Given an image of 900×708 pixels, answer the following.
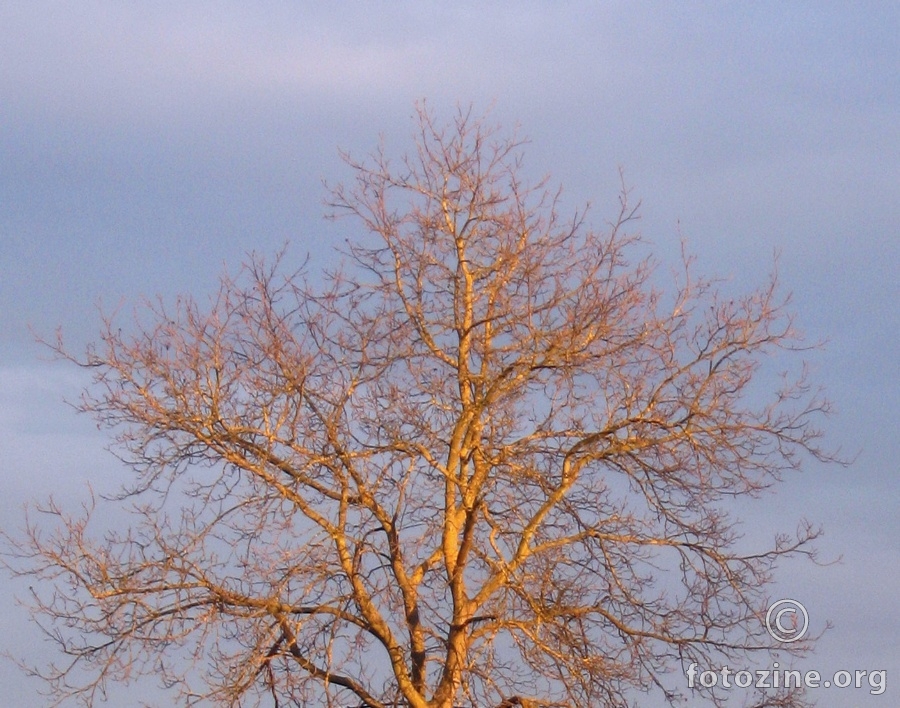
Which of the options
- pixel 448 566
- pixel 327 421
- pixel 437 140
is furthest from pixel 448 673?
pixel 437 140

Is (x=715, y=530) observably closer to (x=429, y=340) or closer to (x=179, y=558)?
(x=429, y=340)

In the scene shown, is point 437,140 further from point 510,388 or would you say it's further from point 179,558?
point 179,558

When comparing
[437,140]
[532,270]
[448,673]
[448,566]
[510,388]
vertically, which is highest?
[437,140]

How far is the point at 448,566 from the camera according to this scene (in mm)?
14242

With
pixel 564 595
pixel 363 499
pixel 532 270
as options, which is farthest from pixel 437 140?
pixel 564 595

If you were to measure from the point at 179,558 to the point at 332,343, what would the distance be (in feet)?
7.91

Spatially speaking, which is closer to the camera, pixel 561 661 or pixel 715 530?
pixel 561 661

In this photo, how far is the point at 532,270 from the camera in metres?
14.6

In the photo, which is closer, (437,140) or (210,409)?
(210,409)

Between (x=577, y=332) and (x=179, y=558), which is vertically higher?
(x=577, y=332)

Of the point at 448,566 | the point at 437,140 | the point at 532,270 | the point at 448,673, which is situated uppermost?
the point at 437,140

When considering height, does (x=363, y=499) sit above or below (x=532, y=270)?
below

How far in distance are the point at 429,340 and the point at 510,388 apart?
95 centimetres

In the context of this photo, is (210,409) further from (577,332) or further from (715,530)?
(715,530)
